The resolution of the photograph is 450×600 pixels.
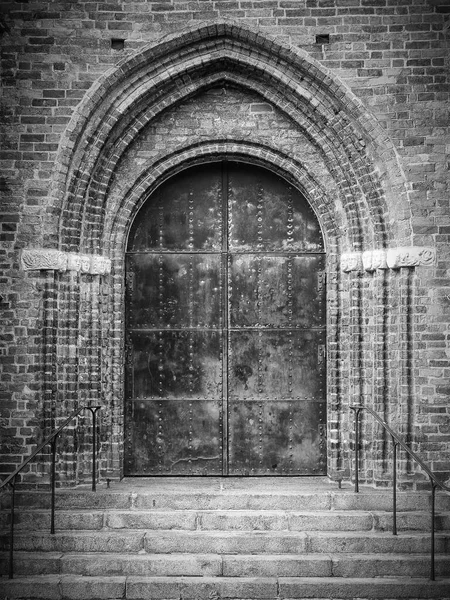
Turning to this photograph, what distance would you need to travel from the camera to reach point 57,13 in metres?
7.25

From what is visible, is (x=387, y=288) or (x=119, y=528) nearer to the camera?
(x=119, y=528)

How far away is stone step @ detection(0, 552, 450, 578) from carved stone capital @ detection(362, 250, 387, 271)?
2864 millimetres

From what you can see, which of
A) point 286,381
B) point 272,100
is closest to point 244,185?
point 272,100

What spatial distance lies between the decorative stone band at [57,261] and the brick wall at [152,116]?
0.07 meters

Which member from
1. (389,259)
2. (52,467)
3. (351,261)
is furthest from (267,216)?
(52,467)

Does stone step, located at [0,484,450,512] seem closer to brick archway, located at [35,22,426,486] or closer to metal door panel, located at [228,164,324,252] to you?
brick archway, located at [35,22,426,486]

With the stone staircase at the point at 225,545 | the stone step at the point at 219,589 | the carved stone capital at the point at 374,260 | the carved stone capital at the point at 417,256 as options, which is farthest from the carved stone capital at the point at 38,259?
the carved stone capital at the point at 417,256

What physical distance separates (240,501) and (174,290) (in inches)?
95.1

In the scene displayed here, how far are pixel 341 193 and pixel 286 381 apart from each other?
215cm

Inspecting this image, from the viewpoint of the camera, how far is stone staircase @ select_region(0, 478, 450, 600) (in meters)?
5.98

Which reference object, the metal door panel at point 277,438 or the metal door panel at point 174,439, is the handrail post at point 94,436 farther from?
the metal door panel at point 277,438

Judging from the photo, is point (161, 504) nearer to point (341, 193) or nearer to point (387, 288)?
point (387, 288)

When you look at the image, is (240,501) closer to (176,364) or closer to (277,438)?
(277,438)

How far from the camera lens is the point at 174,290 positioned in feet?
25.9
